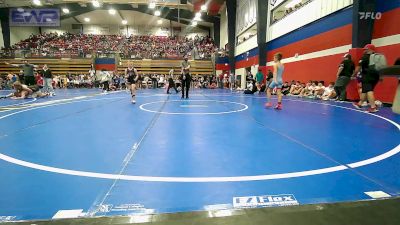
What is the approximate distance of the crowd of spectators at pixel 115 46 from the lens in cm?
3312

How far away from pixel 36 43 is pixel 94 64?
10.4 meters

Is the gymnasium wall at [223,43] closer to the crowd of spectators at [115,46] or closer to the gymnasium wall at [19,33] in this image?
the crowd of spectators at [115,46]

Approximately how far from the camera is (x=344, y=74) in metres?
10.6

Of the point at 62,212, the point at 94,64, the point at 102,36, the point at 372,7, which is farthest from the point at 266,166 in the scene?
the point at 102,36

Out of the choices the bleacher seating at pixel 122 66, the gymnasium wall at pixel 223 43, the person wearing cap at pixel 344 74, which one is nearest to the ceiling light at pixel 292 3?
the person wearing cap at pixel 344 74

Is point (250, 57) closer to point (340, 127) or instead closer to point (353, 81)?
point (353, 81)

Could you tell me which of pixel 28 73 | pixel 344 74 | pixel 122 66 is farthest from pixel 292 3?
pixel 122 66

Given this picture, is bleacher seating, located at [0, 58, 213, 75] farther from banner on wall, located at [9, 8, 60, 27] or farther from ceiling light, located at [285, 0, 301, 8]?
ceiling light, located at [285, 0, 301, 8]

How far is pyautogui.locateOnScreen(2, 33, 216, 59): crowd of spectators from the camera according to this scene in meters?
A: 33.1

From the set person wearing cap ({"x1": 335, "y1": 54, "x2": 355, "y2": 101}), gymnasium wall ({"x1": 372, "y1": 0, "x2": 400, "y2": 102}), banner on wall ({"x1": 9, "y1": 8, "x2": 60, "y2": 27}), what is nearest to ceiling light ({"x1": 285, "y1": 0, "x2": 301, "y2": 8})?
gymnasium wall ({"x1": 372, "y1": 0, "x2": 400, "y2": 102})

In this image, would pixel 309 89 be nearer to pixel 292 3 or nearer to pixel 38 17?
pixel 292 3

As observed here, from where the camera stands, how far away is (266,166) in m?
3.26

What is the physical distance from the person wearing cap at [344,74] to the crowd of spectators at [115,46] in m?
25.7

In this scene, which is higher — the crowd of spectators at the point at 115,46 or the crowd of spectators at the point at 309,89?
the crowd of spectators at the point at 115,46
